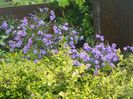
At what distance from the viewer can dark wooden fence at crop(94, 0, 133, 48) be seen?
17.4 ft

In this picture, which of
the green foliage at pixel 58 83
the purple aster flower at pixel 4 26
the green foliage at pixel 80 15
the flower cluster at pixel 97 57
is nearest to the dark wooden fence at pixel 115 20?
the green foliage at pixel 80 15

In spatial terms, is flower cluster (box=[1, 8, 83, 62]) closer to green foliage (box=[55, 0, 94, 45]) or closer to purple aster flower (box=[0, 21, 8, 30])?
purple aster flower (box=[0, 21, 8, 30])

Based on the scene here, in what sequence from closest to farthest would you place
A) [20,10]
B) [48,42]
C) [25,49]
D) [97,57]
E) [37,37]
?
[97,57] → [25,49] → [48,42] → [37,37] → [20,10]

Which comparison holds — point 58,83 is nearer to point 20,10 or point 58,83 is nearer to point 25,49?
point 25,49

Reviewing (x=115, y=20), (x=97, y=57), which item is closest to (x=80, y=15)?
(x=115, y=20)

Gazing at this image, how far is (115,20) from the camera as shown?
546 cm

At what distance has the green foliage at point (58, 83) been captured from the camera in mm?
3145

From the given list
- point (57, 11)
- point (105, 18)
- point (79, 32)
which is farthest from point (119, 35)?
point (57, 11)

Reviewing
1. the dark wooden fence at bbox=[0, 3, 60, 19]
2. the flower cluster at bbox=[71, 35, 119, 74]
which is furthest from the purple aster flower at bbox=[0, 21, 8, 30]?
the flower cluster at bbox=[71, 35, 119, 74]

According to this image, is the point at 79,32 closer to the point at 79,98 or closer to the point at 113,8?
the point at 113,8

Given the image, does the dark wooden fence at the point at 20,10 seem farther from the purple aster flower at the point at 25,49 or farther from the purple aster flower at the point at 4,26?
the purple aster flower at the point at 25,49

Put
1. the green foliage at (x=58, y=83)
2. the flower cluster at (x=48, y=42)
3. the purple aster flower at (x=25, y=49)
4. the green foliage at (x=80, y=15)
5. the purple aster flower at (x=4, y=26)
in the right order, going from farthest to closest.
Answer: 1. the green foliage at (x=80, y=15)
2. the purple aster flower at (x=4, y=26)
3. the purple aster flower at (x=25, y=49)
4. the flower cluster at (x=48, y=42)
5. the green foliage at (x=58, y=83)

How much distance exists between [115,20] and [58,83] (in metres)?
2.44

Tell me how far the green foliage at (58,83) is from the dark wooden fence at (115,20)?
1.98 metres
